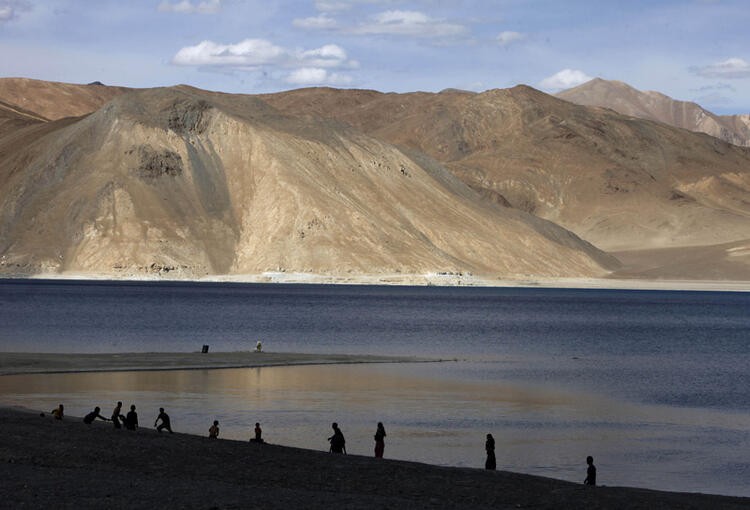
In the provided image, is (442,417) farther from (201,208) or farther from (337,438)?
(201,208)

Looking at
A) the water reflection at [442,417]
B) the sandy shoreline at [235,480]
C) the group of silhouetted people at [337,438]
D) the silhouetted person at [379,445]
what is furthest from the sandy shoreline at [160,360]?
the silhouetted person at [379,445]

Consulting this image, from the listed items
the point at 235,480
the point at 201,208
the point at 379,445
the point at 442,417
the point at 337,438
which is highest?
the point at 201,208

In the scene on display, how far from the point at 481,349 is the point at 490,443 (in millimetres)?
A: 45195

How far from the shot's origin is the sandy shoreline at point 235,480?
2120 centimetres

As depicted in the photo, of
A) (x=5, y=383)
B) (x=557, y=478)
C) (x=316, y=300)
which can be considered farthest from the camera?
(x=316, y=300)

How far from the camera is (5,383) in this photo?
46.6 m

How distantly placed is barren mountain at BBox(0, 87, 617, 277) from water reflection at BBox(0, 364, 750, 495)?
122163 millimetres

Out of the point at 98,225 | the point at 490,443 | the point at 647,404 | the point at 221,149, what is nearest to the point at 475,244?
the point at 221,149

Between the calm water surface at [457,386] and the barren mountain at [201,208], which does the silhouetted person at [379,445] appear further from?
the barren mountain at [201,208]

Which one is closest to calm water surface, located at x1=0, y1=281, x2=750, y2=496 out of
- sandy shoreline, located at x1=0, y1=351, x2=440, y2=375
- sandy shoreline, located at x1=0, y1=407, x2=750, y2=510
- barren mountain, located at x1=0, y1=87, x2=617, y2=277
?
sandy shoreline, located at x1=0, y1=351, x2=440, y2=375

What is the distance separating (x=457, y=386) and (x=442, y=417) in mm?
10663

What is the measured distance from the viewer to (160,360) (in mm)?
57719

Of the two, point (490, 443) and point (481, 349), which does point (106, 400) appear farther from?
point (481, 349)

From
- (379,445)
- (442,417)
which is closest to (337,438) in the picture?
(379,445)
